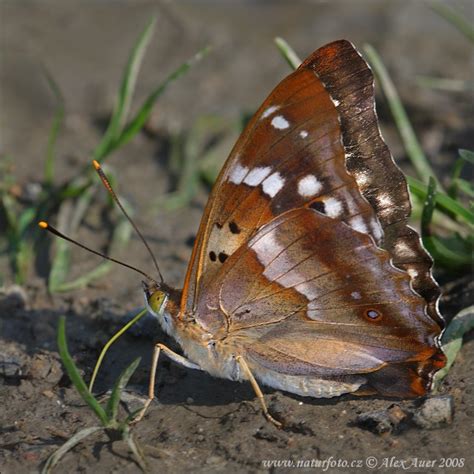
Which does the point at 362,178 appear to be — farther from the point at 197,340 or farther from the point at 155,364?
the point at 155,364

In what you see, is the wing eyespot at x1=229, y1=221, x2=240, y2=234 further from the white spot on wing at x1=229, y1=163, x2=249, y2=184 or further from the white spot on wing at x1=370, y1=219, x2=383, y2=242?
the white spot on wing at x1=370, y1=219, x2=383, y2=242

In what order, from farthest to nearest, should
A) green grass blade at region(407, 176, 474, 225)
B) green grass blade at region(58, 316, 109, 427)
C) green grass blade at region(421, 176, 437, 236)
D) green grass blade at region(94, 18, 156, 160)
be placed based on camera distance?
green grass blade at region(94, 18, 156, 160) → green grass blade at region(407, 176, 474, 225) → green grass blade at region(421, 176, 437, 236) → green grass blade at region(58, 316, 109, 427)

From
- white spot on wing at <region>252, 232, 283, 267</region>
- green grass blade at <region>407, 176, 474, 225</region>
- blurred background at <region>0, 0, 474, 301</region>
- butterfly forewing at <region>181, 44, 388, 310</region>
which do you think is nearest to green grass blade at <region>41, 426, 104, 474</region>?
butterfly forewing at <region>181, 44, 388, 310</region>

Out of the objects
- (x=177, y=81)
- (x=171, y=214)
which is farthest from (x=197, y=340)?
(x=177, y=81)

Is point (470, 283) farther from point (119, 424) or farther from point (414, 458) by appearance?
point (119, 424)

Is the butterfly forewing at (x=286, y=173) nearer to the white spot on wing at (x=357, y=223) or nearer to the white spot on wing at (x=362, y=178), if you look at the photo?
the white spot on wing at (x=357, y=223)

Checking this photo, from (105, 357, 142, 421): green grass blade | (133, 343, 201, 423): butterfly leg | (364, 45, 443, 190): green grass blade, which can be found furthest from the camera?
(364, 45, 443, 190): green grass blade

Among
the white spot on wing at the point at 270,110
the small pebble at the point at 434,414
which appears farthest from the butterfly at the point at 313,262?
the small pebble at the point at 434,414
